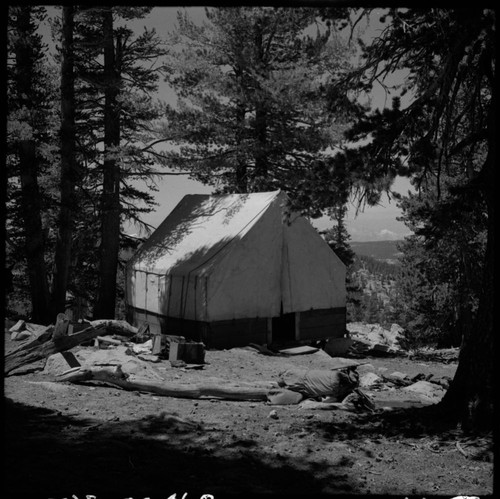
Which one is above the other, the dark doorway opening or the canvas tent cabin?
the canvas tent cabin

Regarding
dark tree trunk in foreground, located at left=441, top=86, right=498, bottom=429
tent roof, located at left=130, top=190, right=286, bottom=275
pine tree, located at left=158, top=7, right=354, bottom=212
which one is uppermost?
pine tree, located at left=158, top=7, right=354, bottom=212

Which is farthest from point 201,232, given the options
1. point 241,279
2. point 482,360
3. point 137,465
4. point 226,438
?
point 137,465

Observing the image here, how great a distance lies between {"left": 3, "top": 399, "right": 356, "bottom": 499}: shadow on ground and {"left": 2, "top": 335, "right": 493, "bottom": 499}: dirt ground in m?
0.01

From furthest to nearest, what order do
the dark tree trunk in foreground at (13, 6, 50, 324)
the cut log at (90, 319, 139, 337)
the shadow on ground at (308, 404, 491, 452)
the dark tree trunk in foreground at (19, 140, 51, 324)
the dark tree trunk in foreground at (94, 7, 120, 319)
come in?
the dark tree trunk in foreground at (94, 7, 120, 319), the dark tree trunk in foreground at (19, 140, 51, 324), the dark tree trunk in foreground at (13, 6, 50, 324), the cut log at (90, 319, 139, 337), the shadow on ground at (308, 404, 491, 452)

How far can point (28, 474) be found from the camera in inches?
210

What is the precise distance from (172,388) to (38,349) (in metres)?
3.87

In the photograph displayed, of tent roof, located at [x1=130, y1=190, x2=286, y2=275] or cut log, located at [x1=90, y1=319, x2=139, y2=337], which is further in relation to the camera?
Result: tent roof, located at [x1=130, y1=190, x2=286, y2=275]

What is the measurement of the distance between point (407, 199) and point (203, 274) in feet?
41.8

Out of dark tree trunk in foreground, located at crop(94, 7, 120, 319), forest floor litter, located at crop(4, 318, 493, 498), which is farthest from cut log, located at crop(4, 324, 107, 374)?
dark tree trunk in foreground, located at crop(94, 7, 120, 319)

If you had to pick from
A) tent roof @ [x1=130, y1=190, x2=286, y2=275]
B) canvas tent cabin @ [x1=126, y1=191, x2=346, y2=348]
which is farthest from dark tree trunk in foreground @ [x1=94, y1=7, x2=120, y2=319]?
canvas tent cabin @ [x1=126, y1=191, x2=346, y2=348]

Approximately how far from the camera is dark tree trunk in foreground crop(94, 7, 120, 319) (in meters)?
21.6

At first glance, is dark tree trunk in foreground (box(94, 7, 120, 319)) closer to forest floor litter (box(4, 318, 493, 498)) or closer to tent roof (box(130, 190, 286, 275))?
tent roof (box(130, 190, 286, 275))

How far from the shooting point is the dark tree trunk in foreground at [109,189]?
21.6 metres

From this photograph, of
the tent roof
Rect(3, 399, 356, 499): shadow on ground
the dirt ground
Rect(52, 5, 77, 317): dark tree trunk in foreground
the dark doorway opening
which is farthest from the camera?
Rect(52, 5, 77, 317): dark tree trunk in foreground
